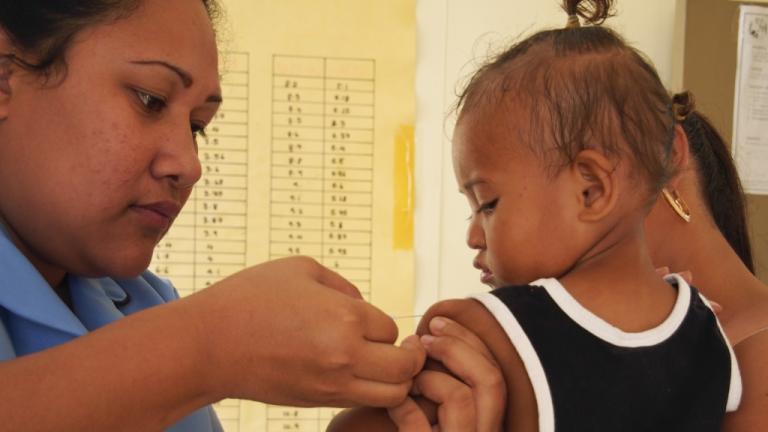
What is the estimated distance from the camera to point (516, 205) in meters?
0.84

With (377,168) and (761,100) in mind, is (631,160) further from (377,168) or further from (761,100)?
(761,100)

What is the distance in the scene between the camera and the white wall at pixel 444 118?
63.0 inches

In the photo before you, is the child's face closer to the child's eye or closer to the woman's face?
the child's eye

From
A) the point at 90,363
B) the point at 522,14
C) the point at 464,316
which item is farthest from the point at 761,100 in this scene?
the point at 90,363

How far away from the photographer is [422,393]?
75cm

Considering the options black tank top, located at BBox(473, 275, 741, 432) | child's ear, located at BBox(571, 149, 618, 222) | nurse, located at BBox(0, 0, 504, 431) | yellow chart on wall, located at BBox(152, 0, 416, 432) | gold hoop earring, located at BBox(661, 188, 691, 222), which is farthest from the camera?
yellow chart on wall, located at BBox(152, 0, 416, 432)

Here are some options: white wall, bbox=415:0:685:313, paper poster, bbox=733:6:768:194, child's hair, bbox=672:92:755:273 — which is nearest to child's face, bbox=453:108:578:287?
child's hair, bbox=672:92:755:273

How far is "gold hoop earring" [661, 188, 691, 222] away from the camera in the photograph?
3.89 feet

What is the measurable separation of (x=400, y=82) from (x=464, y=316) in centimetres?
90

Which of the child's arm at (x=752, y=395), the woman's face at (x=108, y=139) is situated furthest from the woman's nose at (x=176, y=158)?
the child's arm at (x=752, y=395)

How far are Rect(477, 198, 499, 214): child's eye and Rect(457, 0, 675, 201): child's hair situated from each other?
0.25 ft

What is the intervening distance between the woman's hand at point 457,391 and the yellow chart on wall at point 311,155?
83cm

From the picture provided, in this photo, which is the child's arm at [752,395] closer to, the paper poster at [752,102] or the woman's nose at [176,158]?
the woman's nose at [176,158]

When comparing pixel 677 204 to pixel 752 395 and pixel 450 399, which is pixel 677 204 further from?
pixel 450 399
